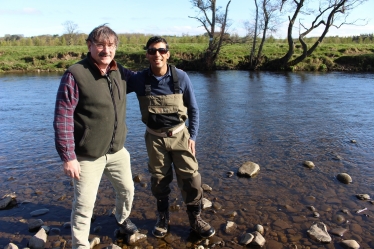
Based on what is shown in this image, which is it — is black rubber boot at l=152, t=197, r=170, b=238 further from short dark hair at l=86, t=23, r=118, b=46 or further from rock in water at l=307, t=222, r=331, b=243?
short dark hair at l=86, t=23, r=118, b=46

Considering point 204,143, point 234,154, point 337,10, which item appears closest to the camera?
point 234,154

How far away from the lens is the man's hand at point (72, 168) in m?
3.31

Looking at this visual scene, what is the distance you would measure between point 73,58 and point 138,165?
110ft

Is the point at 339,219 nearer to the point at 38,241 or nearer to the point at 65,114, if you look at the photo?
the point at 65,114

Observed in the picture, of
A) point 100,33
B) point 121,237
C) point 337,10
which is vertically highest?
point 337,10

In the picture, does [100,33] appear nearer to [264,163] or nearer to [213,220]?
[213,220]

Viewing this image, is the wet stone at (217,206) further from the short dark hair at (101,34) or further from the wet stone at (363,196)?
the short dark hair at (101,34)

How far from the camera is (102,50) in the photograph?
343 cm

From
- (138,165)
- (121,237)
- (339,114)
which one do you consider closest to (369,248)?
(121,237)

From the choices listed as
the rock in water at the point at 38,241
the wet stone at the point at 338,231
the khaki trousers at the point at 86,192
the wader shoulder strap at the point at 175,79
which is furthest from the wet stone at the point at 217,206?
the rock in water at the point at 38,241

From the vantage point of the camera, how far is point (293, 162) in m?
7.31

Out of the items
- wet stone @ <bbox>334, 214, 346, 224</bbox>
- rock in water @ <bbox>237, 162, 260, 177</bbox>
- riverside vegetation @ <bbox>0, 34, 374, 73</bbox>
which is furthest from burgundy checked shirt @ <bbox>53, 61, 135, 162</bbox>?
riverside vegetation @ <bbox>0, 34, 374, 73</bbox>

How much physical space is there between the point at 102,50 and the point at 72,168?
1.24m

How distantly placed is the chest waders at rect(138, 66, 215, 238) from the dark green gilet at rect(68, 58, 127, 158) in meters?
0.41
